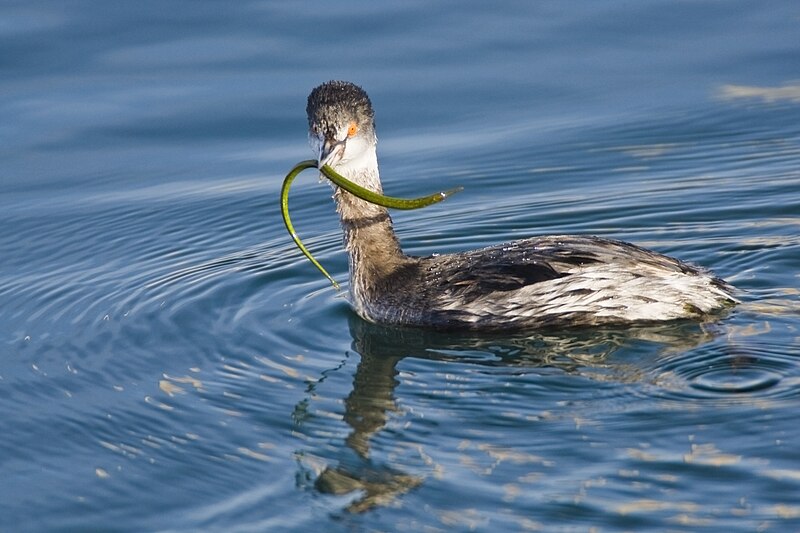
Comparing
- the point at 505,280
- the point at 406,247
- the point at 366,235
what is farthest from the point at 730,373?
the point at 406,247

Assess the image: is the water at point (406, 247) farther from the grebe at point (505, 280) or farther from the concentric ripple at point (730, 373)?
the grebe at point (505, 280)

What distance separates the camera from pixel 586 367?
26.9 ft

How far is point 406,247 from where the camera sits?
431 inches

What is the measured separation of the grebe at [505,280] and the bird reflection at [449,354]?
0.11 metres

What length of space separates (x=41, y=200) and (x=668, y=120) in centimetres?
541

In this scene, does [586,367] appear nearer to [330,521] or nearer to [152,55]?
[330,521]

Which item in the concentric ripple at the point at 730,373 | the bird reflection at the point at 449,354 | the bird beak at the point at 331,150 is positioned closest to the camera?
the bird reflection at the point at 449,354

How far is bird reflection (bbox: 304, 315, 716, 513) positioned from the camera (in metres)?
7.48

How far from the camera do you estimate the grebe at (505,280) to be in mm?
8852

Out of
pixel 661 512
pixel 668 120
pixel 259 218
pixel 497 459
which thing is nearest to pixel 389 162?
pixel 259 218

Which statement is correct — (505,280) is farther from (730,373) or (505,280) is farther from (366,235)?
(730,373)

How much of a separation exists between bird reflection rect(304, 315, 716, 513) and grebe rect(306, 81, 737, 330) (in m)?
0.11

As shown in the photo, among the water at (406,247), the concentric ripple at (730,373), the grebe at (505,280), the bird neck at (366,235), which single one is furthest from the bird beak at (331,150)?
the concentric ripple at (730,373)

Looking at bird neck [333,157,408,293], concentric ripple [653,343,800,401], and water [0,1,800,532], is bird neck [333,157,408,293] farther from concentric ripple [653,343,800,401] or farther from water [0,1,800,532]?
concentric ripple [653,343,800,401]
